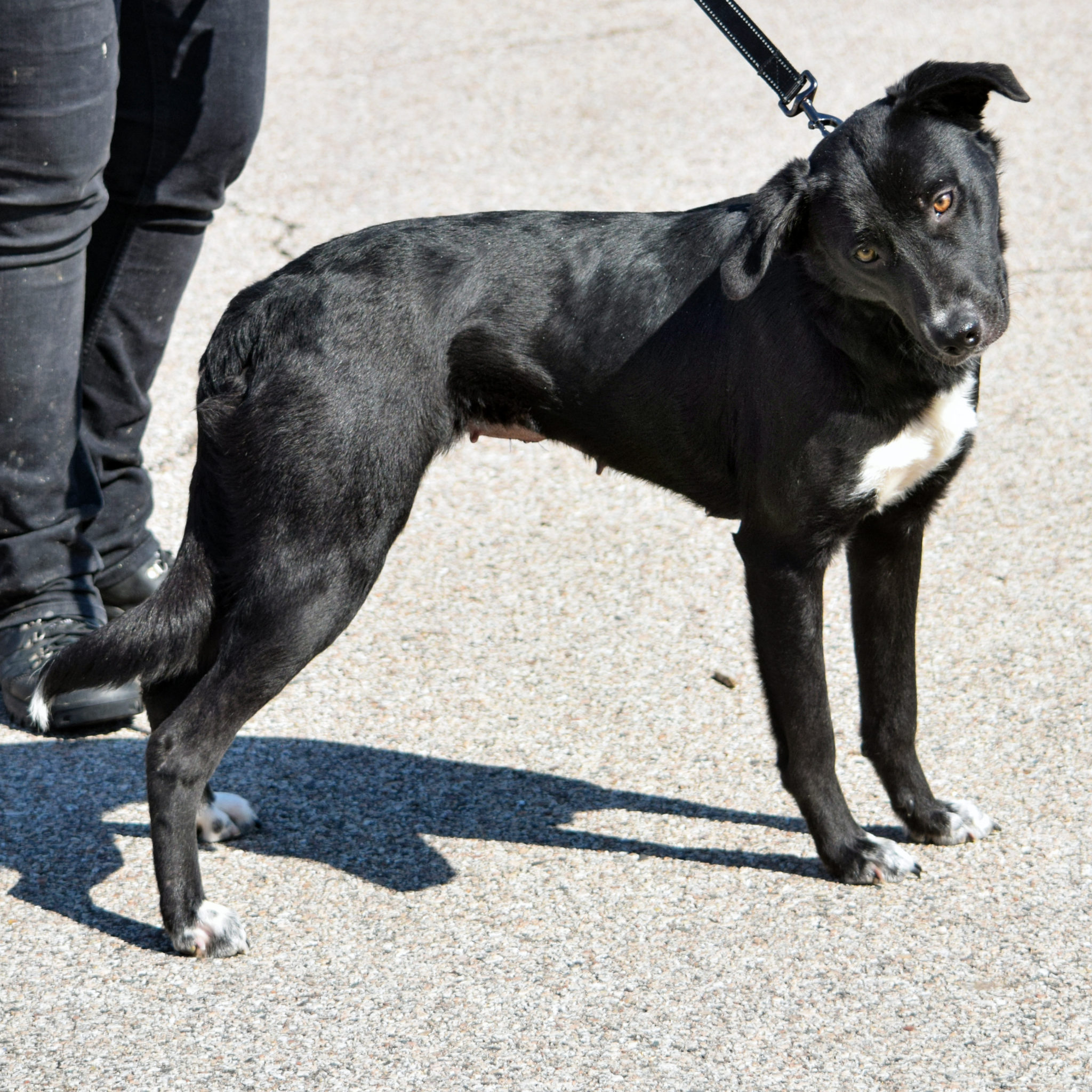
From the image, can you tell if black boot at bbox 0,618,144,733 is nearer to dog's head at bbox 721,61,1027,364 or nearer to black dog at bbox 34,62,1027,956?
black dog at bbox 34,62,1027,956

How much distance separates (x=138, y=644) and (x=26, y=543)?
807 mm

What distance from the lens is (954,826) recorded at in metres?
2.72

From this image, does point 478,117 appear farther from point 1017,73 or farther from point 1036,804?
Answer: point 1036,804

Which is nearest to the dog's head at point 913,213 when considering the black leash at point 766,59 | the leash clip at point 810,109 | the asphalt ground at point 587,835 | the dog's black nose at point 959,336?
the dog's black nose at point 959,336

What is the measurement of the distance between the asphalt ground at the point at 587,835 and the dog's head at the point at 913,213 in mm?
1056

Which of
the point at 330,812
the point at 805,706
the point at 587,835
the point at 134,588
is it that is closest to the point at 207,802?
the point at 330,812

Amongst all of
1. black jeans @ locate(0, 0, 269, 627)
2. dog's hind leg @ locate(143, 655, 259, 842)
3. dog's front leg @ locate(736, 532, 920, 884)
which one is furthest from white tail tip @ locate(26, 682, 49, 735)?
dog's front leg @ locate(736, 532, 920, 884)

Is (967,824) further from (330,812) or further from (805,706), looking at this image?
(330,812)

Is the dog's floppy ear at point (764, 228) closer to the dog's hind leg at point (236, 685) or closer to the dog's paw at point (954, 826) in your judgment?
the dog's hind leg at point (236, 685)

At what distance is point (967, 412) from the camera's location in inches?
95.9

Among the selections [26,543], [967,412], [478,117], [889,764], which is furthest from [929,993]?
[478,117]

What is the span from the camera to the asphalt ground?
2.21m

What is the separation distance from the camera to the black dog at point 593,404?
7.61 feet

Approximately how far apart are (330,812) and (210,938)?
51 centimetres
